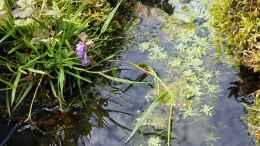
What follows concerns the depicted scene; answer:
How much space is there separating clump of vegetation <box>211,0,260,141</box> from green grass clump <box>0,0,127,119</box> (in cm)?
74

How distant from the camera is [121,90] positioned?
8.95 ft

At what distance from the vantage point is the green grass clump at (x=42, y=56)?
2.58 metres

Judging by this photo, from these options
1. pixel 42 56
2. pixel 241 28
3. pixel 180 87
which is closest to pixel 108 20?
pixel 42 56

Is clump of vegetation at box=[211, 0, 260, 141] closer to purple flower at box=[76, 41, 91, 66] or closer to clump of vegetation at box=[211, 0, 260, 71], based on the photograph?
clump of vegetation at box=[211, 0, 260, 71]

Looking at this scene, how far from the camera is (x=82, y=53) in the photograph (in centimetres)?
259

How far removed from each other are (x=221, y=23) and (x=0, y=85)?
1.38 metres

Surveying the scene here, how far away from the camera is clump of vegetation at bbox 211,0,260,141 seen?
8.54 feet

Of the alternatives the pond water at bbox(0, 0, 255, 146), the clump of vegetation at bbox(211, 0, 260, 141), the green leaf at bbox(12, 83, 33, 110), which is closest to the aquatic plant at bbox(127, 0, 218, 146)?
the pond water at bbox(0, 0, 255, 146)

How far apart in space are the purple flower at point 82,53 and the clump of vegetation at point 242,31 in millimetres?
875

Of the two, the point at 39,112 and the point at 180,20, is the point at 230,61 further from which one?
the point at 39,112

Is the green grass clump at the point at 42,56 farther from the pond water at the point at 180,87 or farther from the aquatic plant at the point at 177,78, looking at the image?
the aquatic plant at the point at 177,78

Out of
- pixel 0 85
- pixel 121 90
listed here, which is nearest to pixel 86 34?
pixel 121 90

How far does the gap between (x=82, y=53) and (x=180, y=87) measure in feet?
1.92

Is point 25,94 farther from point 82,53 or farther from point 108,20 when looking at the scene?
point 108,20
